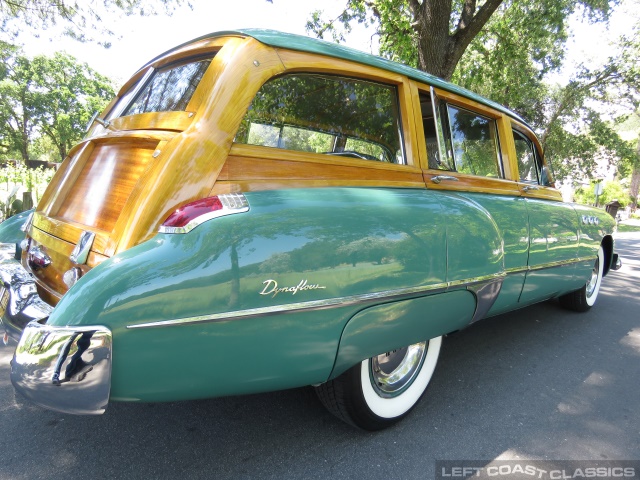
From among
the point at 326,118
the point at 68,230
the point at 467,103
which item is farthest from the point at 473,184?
the point at 68,230

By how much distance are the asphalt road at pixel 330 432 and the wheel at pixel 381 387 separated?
10 centimetres

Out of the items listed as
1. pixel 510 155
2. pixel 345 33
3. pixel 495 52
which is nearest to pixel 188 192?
pixel 510 155

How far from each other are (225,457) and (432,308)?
1163mm

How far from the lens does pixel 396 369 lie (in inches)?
85.2

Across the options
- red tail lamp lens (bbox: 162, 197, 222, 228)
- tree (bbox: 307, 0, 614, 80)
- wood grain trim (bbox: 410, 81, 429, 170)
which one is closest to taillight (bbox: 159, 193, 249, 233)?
red tail lamp lens (bbox: 162, 197, 222, 228)

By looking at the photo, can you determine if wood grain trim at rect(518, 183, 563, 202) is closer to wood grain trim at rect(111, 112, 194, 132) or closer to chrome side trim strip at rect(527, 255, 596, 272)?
chrome side trim strip at rect(527, 255, 596, 272)

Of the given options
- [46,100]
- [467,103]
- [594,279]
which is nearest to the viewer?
[467,103]

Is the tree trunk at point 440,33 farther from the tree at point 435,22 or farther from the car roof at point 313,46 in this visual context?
the car roof at point 313,46

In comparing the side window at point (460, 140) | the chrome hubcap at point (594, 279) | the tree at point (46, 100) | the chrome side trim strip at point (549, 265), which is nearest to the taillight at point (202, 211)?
the side window at point (460, 140)

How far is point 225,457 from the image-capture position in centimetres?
176

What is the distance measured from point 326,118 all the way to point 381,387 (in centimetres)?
146

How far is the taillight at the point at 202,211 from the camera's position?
1.37 m

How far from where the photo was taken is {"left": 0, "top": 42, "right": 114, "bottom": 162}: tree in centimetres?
3341

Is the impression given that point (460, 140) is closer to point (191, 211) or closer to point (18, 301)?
point (191, 211)
